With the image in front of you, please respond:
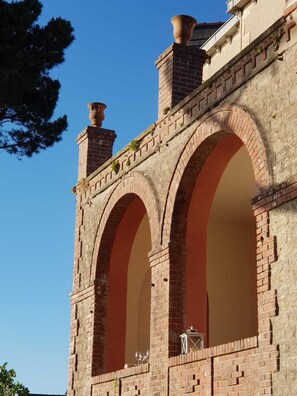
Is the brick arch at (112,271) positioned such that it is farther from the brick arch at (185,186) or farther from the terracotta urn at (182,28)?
the terracotta urn at (182,28)

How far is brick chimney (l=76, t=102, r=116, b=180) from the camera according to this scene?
1628 cm

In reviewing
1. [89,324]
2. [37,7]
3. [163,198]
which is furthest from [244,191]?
[37,7]

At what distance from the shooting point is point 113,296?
47.3 ft

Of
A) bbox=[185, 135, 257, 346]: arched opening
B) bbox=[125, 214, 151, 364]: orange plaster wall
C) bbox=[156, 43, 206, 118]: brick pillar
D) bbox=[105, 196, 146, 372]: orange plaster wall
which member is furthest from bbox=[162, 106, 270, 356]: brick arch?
bbox=[125, 214, 151, 364]: orange plaster wall

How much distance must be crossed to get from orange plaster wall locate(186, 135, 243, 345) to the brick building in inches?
0.7

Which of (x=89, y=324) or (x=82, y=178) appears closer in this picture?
(x=89, y=324)

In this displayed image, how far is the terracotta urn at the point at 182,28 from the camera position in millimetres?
12850

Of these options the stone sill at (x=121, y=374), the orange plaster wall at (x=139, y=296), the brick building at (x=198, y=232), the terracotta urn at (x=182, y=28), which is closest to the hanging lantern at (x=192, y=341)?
the brick building at (x=198, y=232)

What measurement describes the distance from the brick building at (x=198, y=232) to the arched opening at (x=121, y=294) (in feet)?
0.07

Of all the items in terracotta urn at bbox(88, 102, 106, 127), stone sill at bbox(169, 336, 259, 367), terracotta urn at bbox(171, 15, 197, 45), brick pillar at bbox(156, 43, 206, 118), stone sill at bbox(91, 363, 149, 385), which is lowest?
stone sill at bbox(169, 336, 259, 367)

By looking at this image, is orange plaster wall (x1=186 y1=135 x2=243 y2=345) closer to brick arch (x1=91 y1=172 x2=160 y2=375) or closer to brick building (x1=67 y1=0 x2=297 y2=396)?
brick building (x1=67 y1=0 x2=297 y2=396)

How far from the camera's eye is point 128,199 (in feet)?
46.3

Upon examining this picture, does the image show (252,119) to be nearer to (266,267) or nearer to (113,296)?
(266,267)

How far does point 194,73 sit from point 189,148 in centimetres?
196
